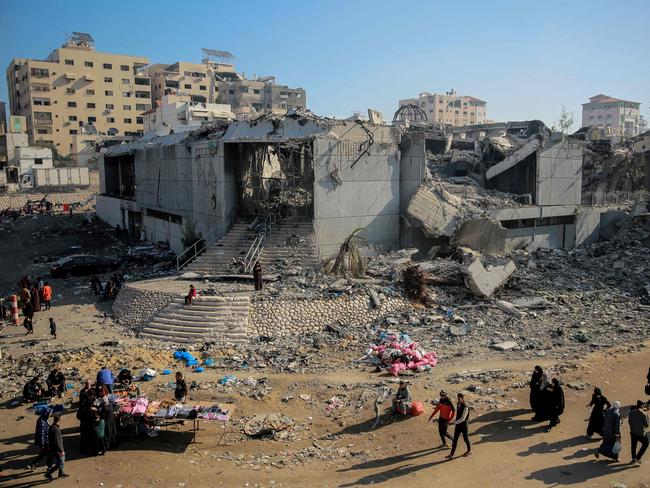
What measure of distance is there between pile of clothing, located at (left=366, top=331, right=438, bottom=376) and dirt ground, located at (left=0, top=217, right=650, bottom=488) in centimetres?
34

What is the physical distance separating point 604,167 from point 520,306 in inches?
852

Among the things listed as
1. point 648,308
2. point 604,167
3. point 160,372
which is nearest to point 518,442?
point 160,372

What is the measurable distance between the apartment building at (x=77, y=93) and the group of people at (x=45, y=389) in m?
58.4

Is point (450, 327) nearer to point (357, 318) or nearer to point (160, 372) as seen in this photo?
point (357, 318)

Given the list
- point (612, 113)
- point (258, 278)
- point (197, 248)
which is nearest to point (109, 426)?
point (258, 278)

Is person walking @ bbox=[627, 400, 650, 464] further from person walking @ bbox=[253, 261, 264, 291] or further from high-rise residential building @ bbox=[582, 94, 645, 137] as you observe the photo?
high-rise residential building @ bbox=[582, 94, 645, 137]

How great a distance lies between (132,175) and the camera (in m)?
39.4

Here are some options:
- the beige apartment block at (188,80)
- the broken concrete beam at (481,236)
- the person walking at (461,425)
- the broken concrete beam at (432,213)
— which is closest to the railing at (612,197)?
the broken concrete beam at (481,236)

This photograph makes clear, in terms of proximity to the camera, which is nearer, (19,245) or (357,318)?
(357,318)

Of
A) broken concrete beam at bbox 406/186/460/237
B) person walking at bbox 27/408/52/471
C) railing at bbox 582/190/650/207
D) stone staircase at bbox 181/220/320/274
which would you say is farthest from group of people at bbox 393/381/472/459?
railing at bbox 582/190/650/207

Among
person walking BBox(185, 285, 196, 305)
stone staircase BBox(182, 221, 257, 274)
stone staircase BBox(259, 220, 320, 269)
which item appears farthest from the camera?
stone staircase BBox(182, 221, 257, 274)

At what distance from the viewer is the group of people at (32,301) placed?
17.3 meters

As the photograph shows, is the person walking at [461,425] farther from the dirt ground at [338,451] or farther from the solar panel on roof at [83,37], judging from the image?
the solar panel on roof at [83,37]

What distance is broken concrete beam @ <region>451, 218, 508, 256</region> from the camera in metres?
23.5
